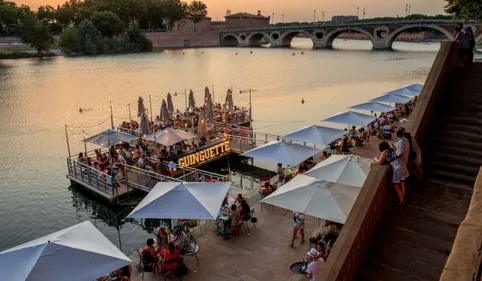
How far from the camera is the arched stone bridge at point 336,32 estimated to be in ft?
329

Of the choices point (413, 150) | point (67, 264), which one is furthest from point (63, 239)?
point (413, 150)

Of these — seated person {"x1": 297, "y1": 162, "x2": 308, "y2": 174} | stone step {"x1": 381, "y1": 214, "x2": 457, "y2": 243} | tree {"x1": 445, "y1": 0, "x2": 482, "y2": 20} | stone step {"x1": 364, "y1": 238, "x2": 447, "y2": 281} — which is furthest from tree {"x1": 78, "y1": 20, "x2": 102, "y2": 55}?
stone step {"x1": 364, "y1": 238, "x2": 447, "y2": 281}

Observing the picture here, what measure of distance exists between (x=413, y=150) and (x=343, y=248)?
11.1 ft

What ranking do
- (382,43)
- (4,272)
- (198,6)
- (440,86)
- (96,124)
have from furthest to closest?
1. (198,6)
2. (382,43)
3. (96,124)
4. (440,86)
5. (4,272)

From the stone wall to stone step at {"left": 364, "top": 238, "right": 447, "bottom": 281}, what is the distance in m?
148

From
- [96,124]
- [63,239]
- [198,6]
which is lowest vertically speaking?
[96,124]

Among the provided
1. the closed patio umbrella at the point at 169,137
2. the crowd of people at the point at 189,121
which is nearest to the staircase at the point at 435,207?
the closed patio umbrella at the point at 169,137

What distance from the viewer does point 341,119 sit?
24688mm

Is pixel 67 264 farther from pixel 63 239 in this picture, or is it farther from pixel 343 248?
pixel 343 248

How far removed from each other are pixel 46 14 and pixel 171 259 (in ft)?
533

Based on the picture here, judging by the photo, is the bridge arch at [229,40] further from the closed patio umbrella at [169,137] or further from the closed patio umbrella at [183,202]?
the closed patio umbrella at [183,202]

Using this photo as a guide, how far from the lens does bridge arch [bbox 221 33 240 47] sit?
166775mm

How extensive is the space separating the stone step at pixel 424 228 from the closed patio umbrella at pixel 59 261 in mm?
6108

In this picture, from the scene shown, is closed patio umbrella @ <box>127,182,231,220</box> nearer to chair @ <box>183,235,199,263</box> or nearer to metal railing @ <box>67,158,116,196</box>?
chair @ <box>183,235,199,263</box>
